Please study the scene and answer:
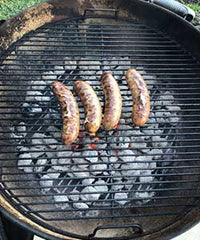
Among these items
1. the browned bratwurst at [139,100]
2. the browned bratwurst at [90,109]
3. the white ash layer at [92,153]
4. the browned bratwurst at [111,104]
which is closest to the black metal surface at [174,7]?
the white ash layer at [92,153]

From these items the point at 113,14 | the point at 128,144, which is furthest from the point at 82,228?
the point at 113,14

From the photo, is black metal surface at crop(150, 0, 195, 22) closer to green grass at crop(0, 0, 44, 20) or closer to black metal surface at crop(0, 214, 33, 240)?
green grass at crop(0, 0, 44, 20)

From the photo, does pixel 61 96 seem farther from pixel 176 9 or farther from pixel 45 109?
pixel 176 9

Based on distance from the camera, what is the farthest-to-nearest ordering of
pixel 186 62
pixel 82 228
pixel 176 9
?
pixel 176 9
pixel 186 62
pixel 82 228

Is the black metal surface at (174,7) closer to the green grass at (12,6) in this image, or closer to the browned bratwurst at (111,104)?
the browned bratwurst at (111,104)

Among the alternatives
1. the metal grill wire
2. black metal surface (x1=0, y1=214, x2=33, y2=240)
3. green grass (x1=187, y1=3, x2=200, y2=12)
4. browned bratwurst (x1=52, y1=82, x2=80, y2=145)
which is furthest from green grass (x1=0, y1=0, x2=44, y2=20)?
black metal surface (x1=0, y1=214, x2=33, y2=240)

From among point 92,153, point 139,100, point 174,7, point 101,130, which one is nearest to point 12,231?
point 92,153

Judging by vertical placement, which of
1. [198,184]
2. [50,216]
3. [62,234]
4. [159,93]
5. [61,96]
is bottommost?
[62,234]
